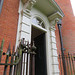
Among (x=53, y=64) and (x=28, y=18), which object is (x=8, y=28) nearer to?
(x=28, y=18)

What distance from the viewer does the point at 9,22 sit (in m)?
2.95

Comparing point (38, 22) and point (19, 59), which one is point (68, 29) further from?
point (19, 59)

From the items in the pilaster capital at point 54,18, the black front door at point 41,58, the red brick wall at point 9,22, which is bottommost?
the black front door at point 41,58

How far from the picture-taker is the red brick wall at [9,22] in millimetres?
2692

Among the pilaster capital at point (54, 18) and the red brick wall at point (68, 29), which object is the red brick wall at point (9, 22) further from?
the red brick wall at point (68, 29)

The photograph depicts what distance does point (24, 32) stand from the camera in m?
3.18

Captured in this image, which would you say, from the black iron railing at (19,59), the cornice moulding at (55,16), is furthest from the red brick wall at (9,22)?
the cornice moulding at (55,16)

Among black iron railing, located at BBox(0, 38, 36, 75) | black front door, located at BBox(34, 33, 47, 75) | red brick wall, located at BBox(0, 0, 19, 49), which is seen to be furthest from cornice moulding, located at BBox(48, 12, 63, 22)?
black iron railing, located at BBox(0, 38, 36, 75)

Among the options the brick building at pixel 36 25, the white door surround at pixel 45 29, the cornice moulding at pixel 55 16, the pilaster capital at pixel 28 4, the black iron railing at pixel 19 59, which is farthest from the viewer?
the cornice moulding at pixel 55 16

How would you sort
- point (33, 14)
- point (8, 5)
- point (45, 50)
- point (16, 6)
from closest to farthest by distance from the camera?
1. point (8, 5)
2. point (16, 6)
3. point (33, 14)
4. point (45, 50)

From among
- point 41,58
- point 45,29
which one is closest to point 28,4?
point 45,29

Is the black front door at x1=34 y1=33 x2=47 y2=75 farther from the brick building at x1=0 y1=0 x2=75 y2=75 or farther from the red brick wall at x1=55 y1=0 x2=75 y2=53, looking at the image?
the red brick wall at x1=55 y1=0 x2=75 y2=53

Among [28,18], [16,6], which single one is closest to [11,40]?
[28,18]

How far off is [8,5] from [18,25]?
3.13 feet
